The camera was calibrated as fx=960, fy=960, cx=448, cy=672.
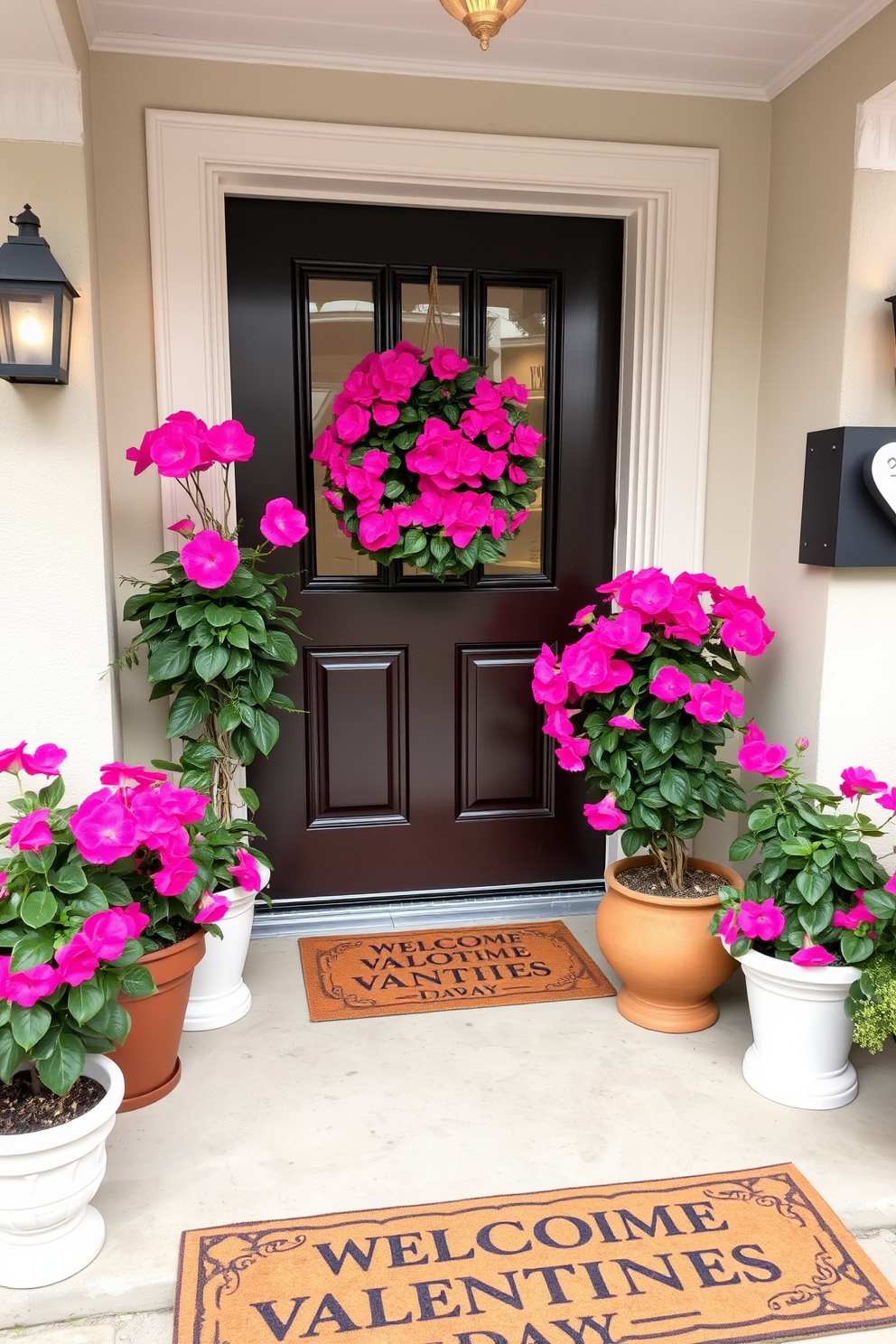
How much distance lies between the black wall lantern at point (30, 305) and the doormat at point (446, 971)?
1.62m

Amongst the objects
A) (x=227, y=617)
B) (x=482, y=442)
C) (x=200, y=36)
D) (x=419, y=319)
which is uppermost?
(x=200, y=36)

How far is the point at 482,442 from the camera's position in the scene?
2428mm

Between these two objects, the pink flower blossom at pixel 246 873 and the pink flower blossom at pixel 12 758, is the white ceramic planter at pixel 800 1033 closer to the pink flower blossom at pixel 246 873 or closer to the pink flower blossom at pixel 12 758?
the pink flower blossom at pixel 246 873

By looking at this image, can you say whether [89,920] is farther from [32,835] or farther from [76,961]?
[32,835]

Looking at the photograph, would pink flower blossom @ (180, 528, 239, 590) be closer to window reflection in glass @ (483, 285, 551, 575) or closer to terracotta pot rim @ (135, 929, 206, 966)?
terracotta pot rim @ (135, 929, 206, 966)

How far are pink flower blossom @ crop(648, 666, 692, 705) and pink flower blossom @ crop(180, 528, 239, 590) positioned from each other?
3.20 feet

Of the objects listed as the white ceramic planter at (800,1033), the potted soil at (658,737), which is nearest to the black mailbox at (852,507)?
the potted soil at (658,737)

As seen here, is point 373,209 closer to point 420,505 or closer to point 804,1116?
point 420,505

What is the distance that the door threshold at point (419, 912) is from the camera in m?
2.83

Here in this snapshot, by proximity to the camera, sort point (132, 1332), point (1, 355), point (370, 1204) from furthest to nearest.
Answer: point (1, 355) < point (370, 1204) < point (132, 1332)

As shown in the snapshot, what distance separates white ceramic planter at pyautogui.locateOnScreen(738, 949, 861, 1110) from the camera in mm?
1970

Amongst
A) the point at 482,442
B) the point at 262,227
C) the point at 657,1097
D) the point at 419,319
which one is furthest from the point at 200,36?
the point at 657,1097

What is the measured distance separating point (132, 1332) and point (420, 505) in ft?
5.76

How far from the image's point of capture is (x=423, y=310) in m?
2.72
